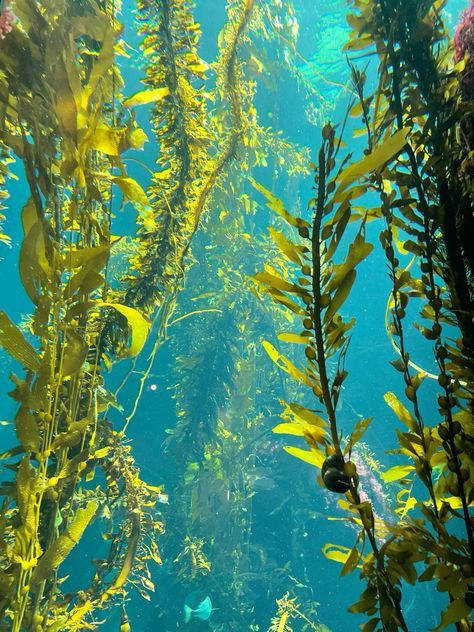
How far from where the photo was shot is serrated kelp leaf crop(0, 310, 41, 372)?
2.52 feet

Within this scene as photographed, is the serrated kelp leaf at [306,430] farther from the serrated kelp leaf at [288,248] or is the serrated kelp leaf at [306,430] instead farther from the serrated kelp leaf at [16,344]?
the serrated kelp leaf at [16,344]

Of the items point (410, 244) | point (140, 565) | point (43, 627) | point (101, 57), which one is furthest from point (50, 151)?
point (140, 565)

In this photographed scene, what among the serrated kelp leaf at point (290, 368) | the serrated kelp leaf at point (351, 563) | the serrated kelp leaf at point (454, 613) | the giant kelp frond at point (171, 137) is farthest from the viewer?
the giant kelp frond at point (171, 137)

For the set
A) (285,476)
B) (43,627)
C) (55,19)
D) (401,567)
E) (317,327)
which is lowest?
(285,476)

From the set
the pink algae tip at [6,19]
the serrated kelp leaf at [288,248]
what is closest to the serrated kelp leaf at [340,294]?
the serrated kelp leaf at [288,248]

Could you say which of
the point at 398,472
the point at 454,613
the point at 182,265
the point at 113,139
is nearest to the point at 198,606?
the point at 182,265

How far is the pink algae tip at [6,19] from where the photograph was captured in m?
0.81

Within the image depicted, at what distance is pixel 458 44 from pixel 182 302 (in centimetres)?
937

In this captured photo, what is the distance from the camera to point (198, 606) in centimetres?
934

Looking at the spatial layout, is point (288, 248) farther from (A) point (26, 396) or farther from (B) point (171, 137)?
(B) point (171, 137)

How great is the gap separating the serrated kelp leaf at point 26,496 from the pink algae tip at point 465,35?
1.31 metres

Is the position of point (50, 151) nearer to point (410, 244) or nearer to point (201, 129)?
point (410, 244)

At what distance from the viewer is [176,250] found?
1.69 metres

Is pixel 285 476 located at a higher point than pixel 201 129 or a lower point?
lower
